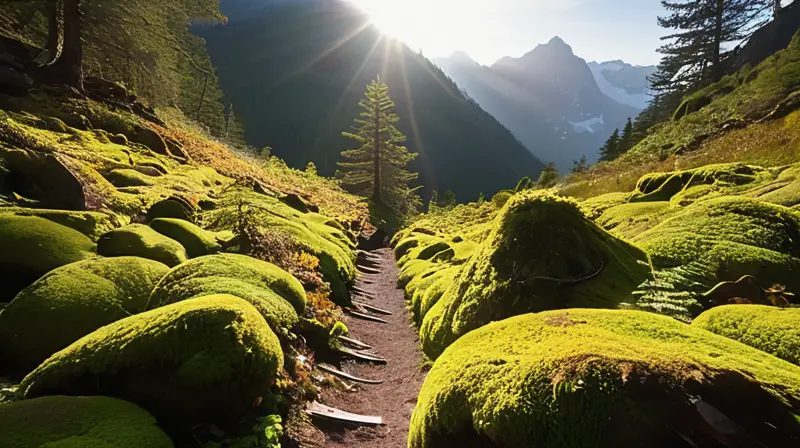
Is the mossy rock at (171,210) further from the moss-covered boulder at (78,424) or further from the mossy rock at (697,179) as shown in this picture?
the mossy rock at (697,179)

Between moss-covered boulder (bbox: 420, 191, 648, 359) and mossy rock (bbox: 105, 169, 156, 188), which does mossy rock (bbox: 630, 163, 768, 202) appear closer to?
moss-covered boulder (bbox: 420, 191, 648, 359)

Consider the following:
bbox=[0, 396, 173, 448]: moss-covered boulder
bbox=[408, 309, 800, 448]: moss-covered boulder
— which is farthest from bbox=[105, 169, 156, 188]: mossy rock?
bbox=[408, 309, 800, 448]: moss-covered boulder

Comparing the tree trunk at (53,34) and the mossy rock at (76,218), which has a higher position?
the tree trunk at (53,34)

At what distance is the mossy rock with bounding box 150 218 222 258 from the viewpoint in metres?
9.32

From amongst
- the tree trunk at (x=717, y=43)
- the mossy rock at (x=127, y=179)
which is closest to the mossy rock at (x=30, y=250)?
the mossy rock at (x=127, y=179)

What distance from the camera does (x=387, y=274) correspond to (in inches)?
819

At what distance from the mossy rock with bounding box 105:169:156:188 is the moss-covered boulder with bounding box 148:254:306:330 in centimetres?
813

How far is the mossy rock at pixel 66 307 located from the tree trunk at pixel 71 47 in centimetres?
1624

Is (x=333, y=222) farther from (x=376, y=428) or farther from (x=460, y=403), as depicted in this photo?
(x=460, y=403)

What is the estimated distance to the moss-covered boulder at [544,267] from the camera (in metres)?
5.61

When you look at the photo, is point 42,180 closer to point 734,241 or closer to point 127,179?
point 127,179

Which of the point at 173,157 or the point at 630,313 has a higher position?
the point at 173,157

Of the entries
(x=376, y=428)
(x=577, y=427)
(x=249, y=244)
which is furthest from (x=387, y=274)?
(x=577, y=427)

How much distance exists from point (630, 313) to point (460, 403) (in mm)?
2146
